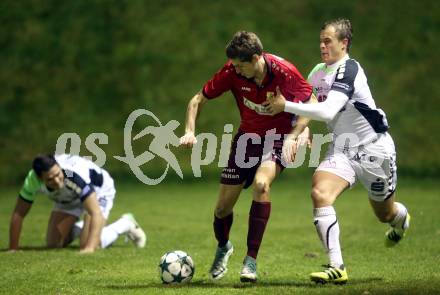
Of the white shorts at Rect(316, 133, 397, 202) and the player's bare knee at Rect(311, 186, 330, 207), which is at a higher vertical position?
the white shorts at Rect(316, 133, 397, 202)

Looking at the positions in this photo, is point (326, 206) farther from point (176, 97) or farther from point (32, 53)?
point (32, 53)

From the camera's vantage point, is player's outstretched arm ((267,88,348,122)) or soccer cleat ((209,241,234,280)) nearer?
player's outstretched arm ((267,88,348,122))

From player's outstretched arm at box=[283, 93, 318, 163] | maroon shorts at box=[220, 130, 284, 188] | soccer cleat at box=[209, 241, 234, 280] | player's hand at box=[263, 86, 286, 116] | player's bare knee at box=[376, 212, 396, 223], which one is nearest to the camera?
player's hand at box=[263, 86, 286, 116]

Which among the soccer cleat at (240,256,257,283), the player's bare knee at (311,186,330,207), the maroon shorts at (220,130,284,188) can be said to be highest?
the maroon shorts at (220,130,284,188)

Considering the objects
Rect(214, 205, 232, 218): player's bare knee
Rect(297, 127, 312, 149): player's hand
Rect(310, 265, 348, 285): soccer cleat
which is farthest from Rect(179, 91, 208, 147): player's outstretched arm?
Rect(310, 265, 348, 285): soccer cleat

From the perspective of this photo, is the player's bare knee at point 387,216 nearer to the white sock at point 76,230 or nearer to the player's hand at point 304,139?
the player's hand at point 304,139

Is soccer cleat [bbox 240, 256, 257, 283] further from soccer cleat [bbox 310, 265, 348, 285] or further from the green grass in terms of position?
soccer cleat [bbox 310, 265, 348, 285]

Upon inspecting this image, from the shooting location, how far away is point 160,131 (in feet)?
75.0

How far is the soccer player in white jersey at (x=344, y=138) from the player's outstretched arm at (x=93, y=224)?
13.7 feet

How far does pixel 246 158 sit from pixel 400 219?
1989 millimetres

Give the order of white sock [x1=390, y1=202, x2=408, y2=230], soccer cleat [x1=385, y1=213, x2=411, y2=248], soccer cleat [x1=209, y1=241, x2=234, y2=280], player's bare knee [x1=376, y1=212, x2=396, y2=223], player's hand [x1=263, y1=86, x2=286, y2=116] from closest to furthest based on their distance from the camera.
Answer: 1. player's hand [x1=263, y1=86, x2=286, y2=116]
2. soccer cleat [x1=209, y1=241, x2=234, y2=280]
3. player's bare knee [x1=376, y1=212, x2=396, y2=223]
4. white sock [x1=390, y1=202, x2=408, y2=230]
5. soccer cleat [x1=385, y1=213, x2=411, y2=248]

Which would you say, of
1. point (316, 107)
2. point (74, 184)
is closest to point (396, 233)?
point (316, 107)

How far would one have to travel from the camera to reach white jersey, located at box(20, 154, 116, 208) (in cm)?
1203

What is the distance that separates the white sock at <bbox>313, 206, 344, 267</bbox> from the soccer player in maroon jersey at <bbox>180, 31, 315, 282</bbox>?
51 cm
